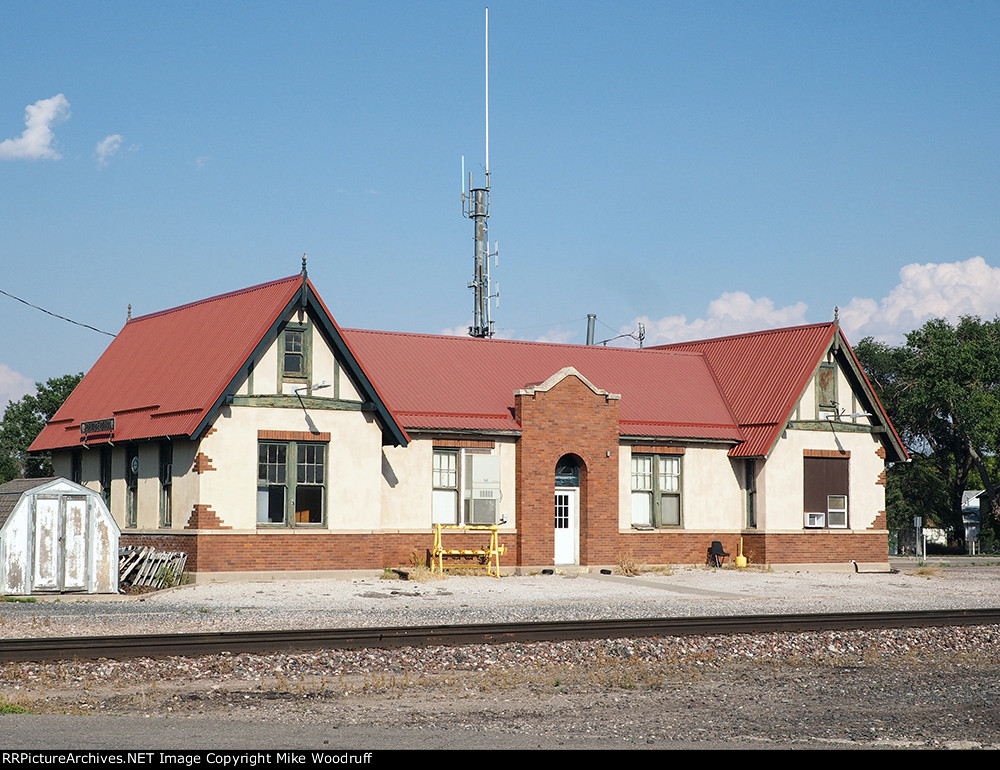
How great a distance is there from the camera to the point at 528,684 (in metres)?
14.7

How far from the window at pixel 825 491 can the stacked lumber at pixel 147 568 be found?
17626mm

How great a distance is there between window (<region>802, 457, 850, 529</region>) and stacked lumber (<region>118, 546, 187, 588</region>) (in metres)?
17.6

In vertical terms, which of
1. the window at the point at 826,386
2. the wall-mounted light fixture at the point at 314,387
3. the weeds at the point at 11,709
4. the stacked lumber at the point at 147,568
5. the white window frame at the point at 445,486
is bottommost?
the weeds at the point at 11,709

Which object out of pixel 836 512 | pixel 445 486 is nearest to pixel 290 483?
pixel 445 486

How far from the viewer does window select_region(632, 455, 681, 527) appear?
34.8 m

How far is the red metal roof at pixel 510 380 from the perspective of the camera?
32.7 metres

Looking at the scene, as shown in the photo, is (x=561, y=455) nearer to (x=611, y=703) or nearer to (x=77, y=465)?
(x=77, y=465)

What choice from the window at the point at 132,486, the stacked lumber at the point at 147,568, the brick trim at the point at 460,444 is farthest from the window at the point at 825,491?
the window at the point at 132,486

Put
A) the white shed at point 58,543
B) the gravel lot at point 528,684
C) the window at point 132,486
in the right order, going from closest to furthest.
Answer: the gravel lot at point 528,684, the white shed at point 58,543, the window at point 132,486

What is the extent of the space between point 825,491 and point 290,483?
51.7ft

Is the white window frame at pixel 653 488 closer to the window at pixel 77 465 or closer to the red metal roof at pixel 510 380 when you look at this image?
the red metal roof at pixel 510 380

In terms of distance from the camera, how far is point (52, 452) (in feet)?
117

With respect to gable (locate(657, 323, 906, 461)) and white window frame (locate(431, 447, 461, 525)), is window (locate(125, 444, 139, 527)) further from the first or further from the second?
gable (locate(657, 323, 906, 461))

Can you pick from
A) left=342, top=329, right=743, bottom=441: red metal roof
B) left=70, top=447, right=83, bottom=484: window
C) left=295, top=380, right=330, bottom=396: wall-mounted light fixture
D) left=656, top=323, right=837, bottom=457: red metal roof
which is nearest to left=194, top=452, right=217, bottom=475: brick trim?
left=295, top=380, right=330, bottom=396: wall-mounted light fixture
